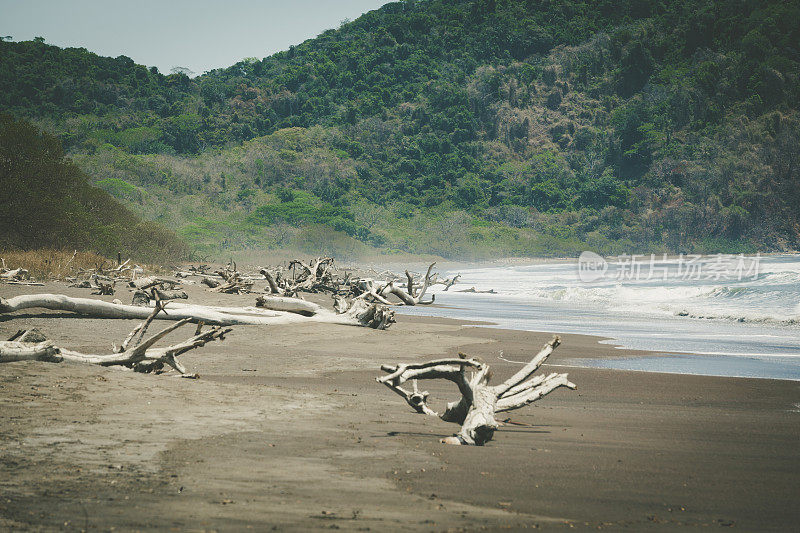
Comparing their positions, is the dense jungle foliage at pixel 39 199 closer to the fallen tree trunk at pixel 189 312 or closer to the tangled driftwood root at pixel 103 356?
the fallen tree trunk at pixel 189 312

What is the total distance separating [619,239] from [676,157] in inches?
677

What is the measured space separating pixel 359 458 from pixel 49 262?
58.7 feet

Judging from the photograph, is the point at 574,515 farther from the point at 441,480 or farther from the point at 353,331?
the point at 353,331

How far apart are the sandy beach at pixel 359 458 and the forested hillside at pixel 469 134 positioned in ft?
234

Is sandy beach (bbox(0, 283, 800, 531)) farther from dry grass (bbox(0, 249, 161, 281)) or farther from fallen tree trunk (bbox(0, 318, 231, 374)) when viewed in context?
dry grass (bbox(0, 249, 161, 281))

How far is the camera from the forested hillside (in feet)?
304

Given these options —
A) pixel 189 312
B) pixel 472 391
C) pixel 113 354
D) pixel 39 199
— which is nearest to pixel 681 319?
pixel 189 312

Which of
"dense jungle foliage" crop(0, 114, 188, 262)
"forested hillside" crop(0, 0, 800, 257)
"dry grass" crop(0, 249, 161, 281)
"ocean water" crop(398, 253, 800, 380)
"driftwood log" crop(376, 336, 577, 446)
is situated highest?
"forested hillside" crop(0, 0, 800, 257)

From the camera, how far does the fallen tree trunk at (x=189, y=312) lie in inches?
389

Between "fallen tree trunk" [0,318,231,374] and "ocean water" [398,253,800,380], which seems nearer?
"fallen tree trunk" [0,318,231,374]

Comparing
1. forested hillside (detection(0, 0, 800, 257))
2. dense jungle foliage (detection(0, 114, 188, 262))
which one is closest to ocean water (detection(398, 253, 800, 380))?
dense jungle foliage (detection(0, 114, 188, 262))

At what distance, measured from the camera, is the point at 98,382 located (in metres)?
6.06

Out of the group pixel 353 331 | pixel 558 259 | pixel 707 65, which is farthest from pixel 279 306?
pixel 707 65

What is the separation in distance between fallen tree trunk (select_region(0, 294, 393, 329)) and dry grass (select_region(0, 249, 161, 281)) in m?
7.56
